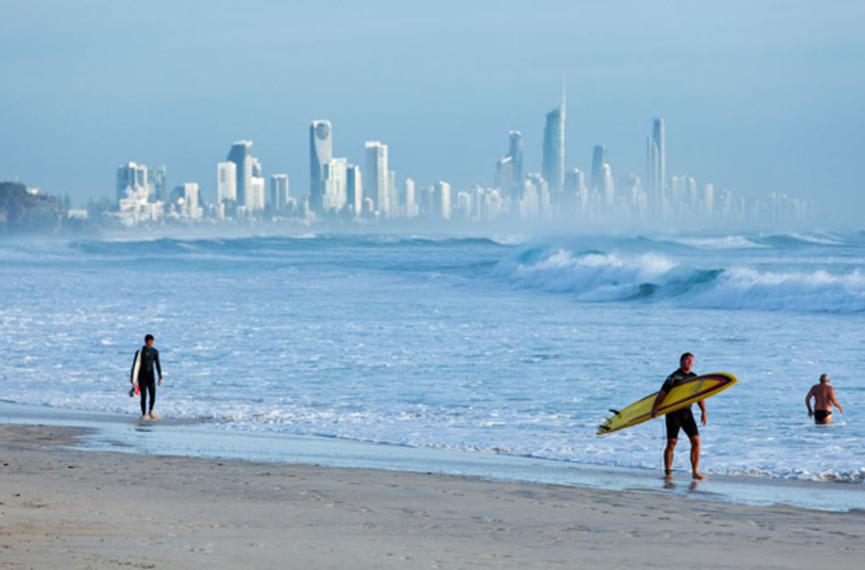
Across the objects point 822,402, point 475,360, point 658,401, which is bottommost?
point 475,360

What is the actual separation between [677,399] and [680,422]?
0.25 meters

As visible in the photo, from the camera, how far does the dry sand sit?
695 cm

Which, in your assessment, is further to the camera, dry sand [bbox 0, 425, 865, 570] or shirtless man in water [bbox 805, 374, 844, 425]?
shirtless man in water [bbox 805, 374, 844, 425]

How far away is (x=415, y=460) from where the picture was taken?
11.5 m

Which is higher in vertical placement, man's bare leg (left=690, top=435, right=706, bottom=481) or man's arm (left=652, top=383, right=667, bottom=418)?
man's arm (left=652, top=383, right=667, bottom=418)

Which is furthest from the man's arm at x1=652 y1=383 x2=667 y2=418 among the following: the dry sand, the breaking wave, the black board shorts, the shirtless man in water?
the breaking wave

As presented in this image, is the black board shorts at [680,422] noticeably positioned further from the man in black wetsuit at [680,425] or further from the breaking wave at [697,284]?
the breaking wave at [697,284]

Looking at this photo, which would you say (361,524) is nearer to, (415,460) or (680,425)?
(415,460)

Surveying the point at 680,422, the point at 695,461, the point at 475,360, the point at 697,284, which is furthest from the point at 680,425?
the point at 697,284

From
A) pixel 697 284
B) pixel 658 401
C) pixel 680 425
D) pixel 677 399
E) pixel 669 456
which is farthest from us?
pixel 697 284

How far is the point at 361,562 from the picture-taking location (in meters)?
6.82

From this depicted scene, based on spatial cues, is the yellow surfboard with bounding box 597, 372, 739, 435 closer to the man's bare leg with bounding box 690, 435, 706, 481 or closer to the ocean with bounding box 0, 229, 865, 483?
the ocean with bounding box 0, 229, 865, 483

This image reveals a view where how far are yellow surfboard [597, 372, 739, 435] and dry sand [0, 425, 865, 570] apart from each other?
173 cm

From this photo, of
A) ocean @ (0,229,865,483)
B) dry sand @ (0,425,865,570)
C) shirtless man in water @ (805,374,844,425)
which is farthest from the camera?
shirtless man in water @ (805,374,844,425)
